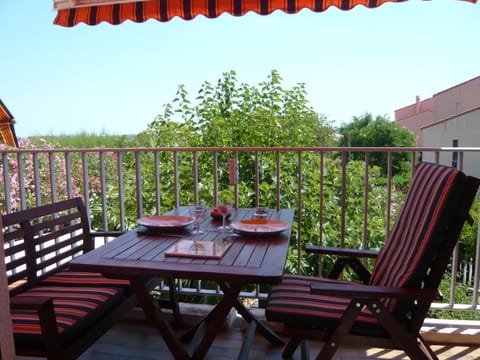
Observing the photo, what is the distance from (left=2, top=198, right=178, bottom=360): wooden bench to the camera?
5.38 ft

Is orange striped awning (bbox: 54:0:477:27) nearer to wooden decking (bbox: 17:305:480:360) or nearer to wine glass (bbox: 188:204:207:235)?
wine glass (bbox: 188:204:207:235)

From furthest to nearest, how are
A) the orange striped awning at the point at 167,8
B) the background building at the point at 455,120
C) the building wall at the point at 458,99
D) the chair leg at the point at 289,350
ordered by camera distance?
1. the building wall at the point at 458,99
2. the background building at the point at 455,120
3. the orange striped awning at the point at 167,8
4. the chair leg at the point at 289,350

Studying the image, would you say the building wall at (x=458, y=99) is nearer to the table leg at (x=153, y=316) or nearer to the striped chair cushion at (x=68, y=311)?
the table leg at (x=153, y=316)

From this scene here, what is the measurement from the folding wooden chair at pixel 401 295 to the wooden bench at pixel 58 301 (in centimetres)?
78

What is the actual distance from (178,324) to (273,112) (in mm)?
4314

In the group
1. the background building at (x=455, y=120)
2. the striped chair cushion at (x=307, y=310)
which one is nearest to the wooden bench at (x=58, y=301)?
the striped chair cushion at (x=307, y=310)

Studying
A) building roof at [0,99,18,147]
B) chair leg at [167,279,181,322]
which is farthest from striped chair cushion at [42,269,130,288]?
building roof at [0,99,18,147]

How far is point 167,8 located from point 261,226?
5.79 feet

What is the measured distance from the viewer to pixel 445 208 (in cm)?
174

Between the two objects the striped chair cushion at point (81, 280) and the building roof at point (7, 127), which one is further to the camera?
the building roof at point (7, 127)

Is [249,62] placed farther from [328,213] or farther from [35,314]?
[35,314]

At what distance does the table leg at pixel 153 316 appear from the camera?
180cm

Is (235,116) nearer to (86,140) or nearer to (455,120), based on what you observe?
(86,140)

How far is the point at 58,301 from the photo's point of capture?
1964mm
